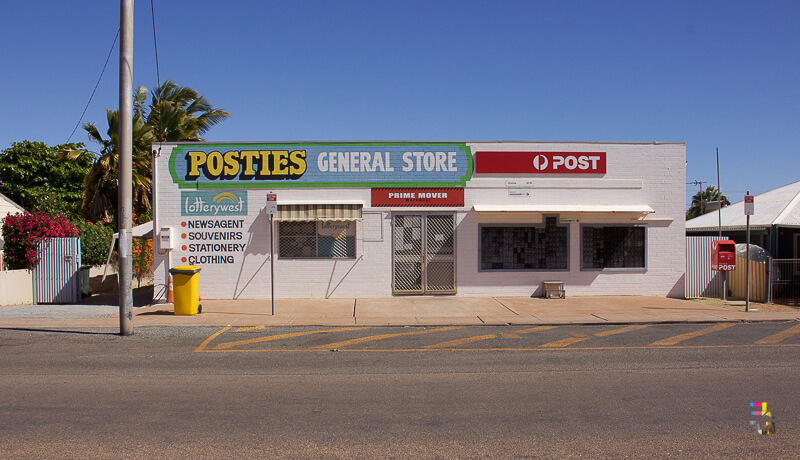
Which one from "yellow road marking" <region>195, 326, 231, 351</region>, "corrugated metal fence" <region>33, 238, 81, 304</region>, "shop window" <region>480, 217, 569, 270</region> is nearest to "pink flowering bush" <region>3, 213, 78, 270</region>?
"corrugated metal fence" <region>33, 238, 81, 304</region>

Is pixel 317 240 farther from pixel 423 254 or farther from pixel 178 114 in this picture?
pixel 178 114

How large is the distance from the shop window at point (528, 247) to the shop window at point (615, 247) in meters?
0.74

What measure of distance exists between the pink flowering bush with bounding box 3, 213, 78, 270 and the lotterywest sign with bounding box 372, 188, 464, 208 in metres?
9.19

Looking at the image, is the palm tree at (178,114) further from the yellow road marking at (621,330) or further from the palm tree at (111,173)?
the yellow road marking at (621,330)

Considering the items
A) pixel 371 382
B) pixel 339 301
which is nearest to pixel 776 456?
pixel 371 382

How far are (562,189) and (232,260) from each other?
9.50m

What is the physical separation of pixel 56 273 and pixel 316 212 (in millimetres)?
7494

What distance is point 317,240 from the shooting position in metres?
15.0

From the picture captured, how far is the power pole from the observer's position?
395 inches

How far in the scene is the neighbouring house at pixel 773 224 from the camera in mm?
18703

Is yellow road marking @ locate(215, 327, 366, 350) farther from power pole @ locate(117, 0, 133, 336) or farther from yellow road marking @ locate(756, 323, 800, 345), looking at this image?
yellow road marking @ locate(756, 323, 800, 345)

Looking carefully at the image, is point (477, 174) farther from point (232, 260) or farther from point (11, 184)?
point (11, 184)

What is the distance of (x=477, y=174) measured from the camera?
596 inches


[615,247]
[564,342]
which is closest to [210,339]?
[564,342]
